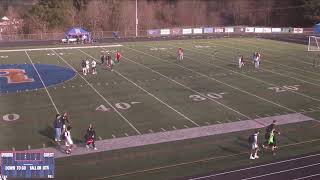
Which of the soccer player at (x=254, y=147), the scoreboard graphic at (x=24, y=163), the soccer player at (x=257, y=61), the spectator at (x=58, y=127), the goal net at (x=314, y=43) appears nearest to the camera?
the scoreboard graphic at (x=24, y=163)

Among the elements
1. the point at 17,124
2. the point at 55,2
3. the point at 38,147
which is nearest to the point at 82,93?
the point at 17,124

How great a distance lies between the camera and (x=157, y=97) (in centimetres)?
2656

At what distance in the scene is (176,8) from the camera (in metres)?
97.8

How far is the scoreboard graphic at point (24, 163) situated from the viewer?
45.5 feet

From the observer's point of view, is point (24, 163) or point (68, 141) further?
point (68, 141)

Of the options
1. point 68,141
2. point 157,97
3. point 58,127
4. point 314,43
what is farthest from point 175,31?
point 68,141

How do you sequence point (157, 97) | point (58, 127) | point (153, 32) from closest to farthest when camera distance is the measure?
1. point (58, 127)
2. point (157, 97)
3. point (153, 32)

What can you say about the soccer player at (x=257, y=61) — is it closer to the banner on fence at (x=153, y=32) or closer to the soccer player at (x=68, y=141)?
the soccer player at (x=68, y=141)

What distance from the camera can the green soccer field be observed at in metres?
20.3

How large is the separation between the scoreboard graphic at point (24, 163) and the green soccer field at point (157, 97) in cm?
170

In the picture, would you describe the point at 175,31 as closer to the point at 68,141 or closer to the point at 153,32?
the point at 153,32

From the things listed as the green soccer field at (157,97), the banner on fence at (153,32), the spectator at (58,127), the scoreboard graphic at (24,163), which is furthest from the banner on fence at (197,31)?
the scoreboard graphic at (24,163)

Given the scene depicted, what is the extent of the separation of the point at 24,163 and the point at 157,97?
13460mm

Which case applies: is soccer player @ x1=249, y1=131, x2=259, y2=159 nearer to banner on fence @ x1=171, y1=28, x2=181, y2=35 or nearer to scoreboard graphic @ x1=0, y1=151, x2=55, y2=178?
scoreboard graphic @ x1=0, y1=151, x2=55, y2=178
